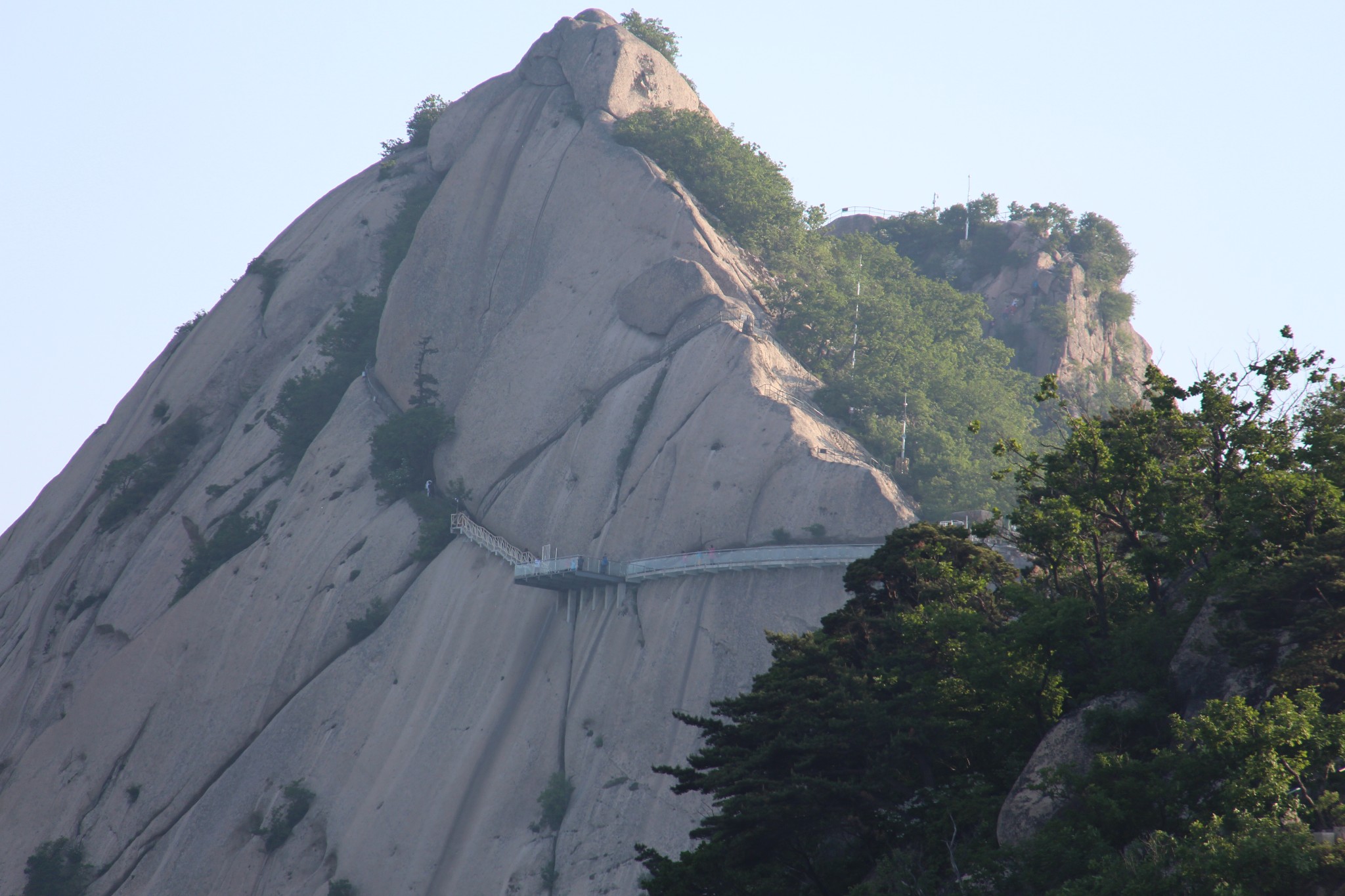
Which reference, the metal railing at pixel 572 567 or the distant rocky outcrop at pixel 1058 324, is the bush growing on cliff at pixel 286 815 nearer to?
the metal railing at pixel 572 567

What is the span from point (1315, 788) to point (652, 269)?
52.3 meters

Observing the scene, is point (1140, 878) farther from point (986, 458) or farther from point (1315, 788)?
point (986, 458)

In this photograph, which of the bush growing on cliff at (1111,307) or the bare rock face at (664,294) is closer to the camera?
the bare rock face at (664,294)

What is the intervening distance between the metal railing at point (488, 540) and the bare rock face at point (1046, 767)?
37018mm

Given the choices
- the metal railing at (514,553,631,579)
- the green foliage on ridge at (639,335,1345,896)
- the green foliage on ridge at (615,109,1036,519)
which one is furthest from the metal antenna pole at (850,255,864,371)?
the green foliage on ridge at (639,335,1345,896)

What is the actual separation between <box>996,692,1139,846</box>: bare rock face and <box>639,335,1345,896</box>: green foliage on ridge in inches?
10.5

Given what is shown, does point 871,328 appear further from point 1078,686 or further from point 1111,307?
point 1078,686

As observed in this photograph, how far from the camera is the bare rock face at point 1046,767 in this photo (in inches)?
954

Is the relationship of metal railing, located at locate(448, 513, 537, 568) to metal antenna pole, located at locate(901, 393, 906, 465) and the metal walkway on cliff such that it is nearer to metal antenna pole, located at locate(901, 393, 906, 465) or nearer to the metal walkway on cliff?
the metal walkway on cliff

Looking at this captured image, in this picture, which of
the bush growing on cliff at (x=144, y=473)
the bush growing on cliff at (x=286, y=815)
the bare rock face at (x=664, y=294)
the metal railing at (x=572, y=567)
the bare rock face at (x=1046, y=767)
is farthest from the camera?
the bush growing on cliff at (x=144, y=473)

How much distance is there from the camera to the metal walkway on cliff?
54.3 m

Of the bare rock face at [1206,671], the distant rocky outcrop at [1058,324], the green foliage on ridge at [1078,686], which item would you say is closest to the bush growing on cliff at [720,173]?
the distant rocky outcrop at [1058,324]

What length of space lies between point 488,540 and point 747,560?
15.0 m

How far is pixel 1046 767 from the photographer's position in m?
24.8
